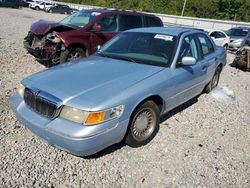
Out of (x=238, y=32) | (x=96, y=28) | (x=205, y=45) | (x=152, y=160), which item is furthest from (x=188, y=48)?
(x=238, y=32)

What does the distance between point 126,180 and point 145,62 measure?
6.32 feet

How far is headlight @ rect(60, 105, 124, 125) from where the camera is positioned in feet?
11.1

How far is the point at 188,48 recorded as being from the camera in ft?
17.2

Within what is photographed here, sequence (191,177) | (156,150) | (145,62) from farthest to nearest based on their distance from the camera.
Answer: (145,62)
(156,150)
(191,177)

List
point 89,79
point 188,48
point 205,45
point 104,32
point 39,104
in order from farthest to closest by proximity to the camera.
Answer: point 104,32 < point 205,45 < point 188,48 < point 89,79 < point 39,104

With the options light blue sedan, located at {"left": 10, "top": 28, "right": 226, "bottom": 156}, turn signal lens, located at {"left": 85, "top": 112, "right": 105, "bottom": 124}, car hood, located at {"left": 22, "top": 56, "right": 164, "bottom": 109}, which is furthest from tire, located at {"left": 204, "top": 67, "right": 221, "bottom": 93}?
turn signal lens, located at {"left": 85, "top": 112, "right": 105, "bottom": 124}

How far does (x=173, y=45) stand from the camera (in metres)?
4.87

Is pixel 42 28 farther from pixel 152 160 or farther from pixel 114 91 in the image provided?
pixel 152 160

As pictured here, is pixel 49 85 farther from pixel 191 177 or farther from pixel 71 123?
pixel 191 177

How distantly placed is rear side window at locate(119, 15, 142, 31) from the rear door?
17 centimetres

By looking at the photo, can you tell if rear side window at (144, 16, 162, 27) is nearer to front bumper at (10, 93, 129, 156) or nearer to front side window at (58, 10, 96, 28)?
front side window at (58, 10, 96, 28)

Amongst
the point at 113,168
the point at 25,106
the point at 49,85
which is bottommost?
the point at 113,168

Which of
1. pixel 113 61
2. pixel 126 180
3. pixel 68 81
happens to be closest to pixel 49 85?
pixel 68 81

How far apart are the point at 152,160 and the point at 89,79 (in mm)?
1401
